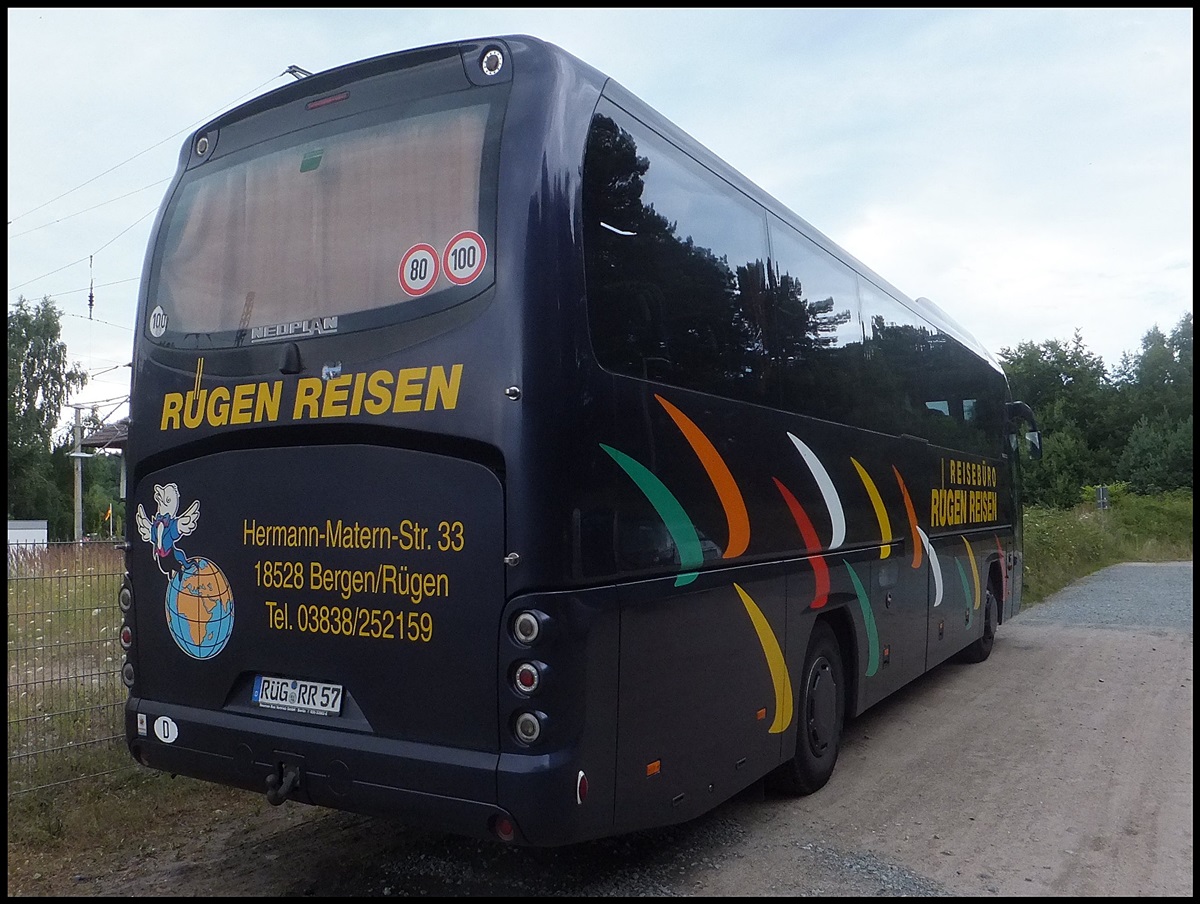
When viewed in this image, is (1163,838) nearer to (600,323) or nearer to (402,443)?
(600,323)

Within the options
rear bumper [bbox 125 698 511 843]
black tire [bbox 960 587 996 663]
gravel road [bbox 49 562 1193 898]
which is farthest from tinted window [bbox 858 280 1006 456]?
rear bumper [bbox 125 698 511 843]

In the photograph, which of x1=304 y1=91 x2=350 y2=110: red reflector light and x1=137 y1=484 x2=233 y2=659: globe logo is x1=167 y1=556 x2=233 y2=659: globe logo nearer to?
x1=137 y1=484 x2=233 y2=659: globe logo

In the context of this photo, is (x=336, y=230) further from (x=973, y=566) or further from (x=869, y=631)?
(x=973, y=566)

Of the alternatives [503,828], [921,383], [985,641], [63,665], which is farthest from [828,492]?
[985,641]

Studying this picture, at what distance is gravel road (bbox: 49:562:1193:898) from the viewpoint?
15.1 ft

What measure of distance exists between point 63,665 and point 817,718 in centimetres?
456

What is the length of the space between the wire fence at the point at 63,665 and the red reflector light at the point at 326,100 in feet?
9.06

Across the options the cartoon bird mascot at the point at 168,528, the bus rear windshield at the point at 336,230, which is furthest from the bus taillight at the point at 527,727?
the cartoon bird mascot at the point at 168,528

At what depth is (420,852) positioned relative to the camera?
4922 millimetres

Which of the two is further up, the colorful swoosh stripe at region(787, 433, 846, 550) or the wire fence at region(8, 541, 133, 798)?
the colorful swoosh stripe at region(787, 433, 846, 550)

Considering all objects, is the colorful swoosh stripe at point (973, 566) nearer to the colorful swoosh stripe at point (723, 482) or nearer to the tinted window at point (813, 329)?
the tinted window at point (813, 329)

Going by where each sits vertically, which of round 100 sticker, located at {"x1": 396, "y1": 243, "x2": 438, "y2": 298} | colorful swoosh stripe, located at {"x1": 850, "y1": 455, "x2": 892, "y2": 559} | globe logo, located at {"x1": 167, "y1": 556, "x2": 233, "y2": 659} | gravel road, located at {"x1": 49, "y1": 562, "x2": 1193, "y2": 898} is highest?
round 100 sticker, located at {"x1": 396, "y1": 243, "x2": 438, "y2": 298}

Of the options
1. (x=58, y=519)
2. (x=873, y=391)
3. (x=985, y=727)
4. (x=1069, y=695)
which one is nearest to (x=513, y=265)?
(x=873, y=391)

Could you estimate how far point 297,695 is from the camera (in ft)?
13.9
